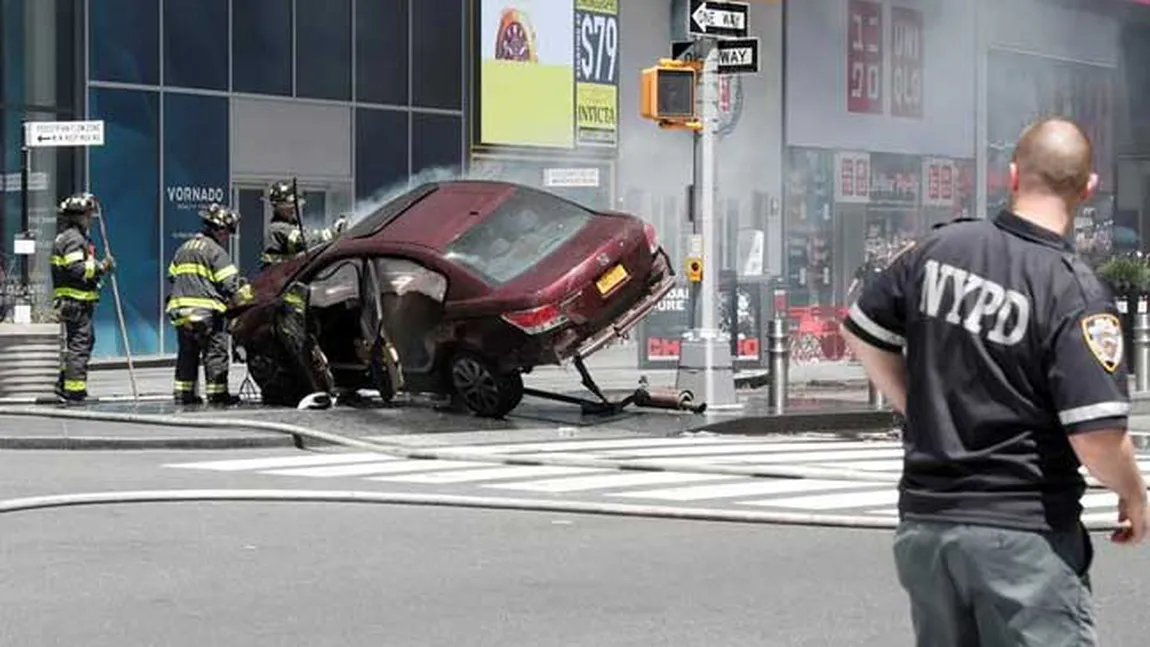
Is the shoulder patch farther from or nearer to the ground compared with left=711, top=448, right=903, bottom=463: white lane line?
farther from the ground

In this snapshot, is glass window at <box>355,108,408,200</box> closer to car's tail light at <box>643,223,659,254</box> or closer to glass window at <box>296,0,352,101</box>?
glass window at <box>296,0,352,101</box>

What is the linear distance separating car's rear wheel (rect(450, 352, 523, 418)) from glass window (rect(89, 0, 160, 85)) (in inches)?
451

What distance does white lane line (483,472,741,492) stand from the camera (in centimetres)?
1073

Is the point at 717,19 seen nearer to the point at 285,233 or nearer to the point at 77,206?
the point at 285,233

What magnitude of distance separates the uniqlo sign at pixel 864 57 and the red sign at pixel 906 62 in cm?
42

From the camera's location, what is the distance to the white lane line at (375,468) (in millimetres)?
11469

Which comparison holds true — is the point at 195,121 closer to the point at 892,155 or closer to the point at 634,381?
the point at 634,381

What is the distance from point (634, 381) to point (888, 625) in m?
14.5

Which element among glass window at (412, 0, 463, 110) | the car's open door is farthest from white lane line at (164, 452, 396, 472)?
glass window at (412, 0, 463, 110)

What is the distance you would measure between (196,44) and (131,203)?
2.47 m

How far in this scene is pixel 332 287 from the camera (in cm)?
1472

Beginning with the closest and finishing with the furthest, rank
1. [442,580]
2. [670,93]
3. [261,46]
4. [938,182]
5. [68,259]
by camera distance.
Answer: [442,580] → [68,259] → [670,93] → [261,46] → [938,182]

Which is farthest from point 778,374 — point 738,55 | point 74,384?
point 74,384

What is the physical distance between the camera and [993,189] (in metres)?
36.8
